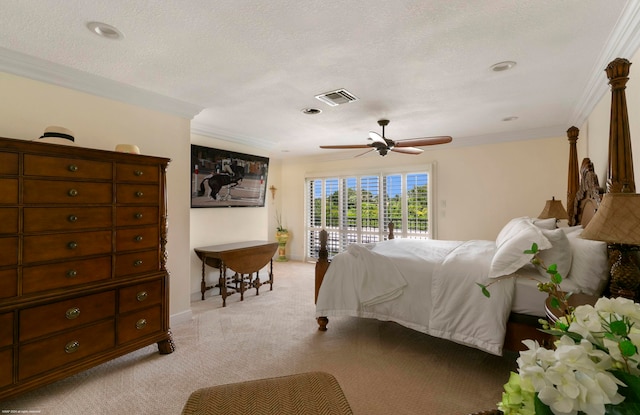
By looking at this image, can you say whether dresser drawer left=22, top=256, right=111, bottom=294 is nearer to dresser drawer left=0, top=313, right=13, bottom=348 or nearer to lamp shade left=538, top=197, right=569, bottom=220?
dresser drawer left=0, top=313, right=13, bottom=348

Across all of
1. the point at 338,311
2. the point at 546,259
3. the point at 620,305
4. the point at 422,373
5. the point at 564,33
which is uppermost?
the point at 564,33

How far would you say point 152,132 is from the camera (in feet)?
9.91

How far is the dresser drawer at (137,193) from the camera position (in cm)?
234

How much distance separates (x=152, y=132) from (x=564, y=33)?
3446 millimetres

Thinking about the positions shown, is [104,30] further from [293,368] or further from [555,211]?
[555,211]

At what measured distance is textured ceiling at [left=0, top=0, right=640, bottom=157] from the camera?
1.70m

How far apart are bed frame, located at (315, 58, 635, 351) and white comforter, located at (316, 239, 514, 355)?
13cm

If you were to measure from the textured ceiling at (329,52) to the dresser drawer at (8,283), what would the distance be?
58.7 inches

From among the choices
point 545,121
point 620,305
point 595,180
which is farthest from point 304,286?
point 620,305

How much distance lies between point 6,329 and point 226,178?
124 inches

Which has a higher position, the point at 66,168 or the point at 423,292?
the point at 66,168

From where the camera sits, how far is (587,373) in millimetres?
463

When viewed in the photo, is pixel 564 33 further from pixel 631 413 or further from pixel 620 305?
pixel 631 413

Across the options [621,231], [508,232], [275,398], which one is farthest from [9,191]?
[508,232]
